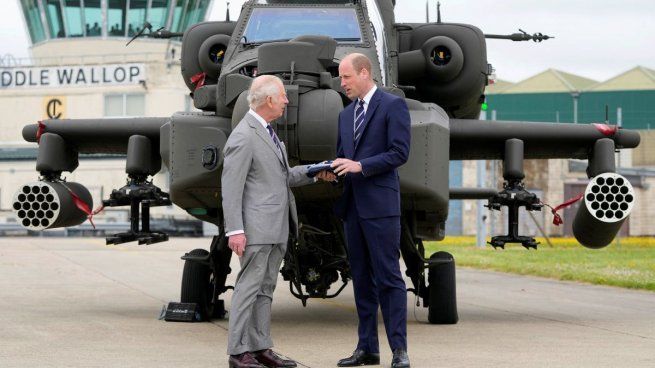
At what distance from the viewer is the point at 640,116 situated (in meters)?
79.9

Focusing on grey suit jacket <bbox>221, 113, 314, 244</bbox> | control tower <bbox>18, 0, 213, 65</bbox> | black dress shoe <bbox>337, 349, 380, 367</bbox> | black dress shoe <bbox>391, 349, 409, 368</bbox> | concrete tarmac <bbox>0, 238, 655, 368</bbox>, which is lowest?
concrete tarmac <bbox>0, 238, 655, 368</bbox>

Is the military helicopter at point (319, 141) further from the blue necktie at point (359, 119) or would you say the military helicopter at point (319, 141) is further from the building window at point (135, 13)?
the building window at point (135, 13)

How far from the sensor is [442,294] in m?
12.0

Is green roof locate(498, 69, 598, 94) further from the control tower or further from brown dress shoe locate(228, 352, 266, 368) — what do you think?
brown dress shoe locate(228, 352, 266, 368)

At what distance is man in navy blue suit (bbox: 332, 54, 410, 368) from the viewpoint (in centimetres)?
827

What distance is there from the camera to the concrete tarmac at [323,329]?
28.9ft

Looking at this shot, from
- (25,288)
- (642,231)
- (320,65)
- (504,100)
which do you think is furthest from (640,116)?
(320,65)

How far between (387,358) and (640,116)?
7402 cm

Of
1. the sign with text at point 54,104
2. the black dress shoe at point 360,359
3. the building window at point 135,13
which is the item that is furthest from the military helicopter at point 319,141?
the sign with text at point 54,104

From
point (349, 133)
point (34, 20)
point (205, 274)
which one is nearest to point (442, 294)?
point (205, 274)

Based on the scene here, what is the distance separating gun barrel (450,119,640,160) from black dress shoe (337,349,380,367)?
438 centimetres

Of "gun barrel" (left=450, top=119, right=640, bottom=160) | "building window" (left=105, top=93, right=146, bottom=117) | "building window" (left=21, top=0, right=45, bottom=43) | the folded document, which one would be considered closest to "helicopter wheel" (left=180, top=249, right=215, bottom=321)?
"gun barrel" (left=450, top=119, right=640, bottom=160)

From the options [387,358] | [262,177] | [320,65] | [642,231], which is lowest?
[642,231]

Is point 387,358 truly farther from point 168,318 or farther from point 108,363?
point 168,318
